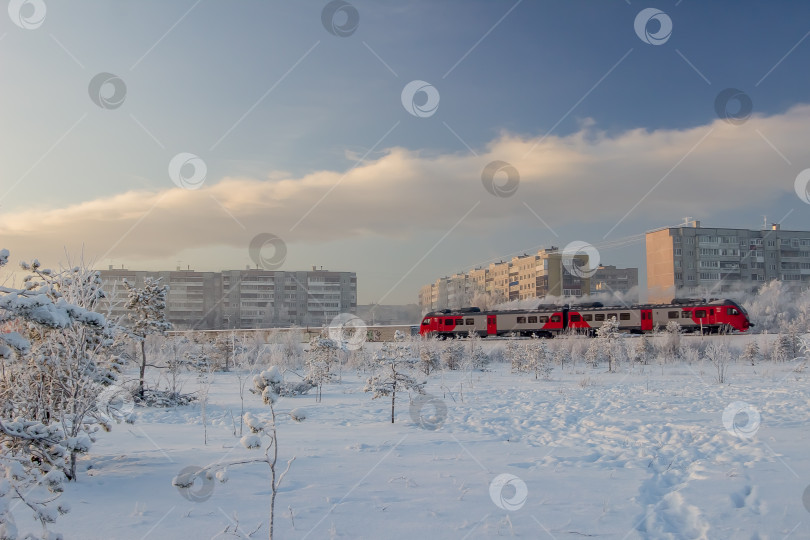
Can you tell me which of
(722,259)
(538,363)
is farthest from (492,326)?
(722,259)

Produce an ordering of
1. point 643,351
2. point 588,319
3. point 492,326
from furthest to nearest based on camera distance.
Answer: point 492,326 → point 588,319 → point 643,351

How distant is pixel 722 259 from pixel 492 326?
4346cm

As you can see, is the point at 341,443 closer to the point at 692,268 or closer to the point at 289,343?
the point at 289,343

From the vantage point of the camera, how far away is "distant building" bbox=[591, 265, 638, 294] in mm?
90688

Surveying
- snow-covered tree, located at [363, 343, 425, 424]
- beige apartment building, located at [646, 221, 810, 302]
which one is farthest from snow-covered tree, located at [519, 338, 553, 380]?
beige apartment building, located at [646, 221, 810, 302]

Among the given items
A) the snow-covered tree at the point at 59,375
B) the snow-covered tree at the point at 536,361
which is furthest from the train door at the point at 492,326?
the snow-covered tree at the point at 59,375

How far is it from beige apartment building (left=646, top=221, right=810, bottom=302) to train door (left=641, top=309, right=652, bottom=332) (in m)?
34.0

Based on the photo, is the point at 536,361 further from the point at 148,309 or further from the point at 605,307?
the point at 605,307

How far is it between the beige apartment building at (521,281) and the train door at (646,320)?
32.9 metres

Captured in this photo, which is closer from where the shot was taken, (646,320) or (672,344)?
(672,344)

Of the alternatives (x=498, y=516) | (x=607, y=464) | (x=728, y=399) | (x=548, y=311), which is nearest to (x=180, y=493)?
(x=498, y=516)

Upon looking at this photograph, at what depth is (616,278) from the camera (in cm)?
9275

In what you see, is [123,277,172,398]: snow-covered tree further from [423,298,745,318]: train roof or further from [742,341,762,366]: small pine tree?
[423,298,745,318]: train roof

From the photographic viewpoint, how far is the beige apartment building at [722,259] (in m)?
65.2
